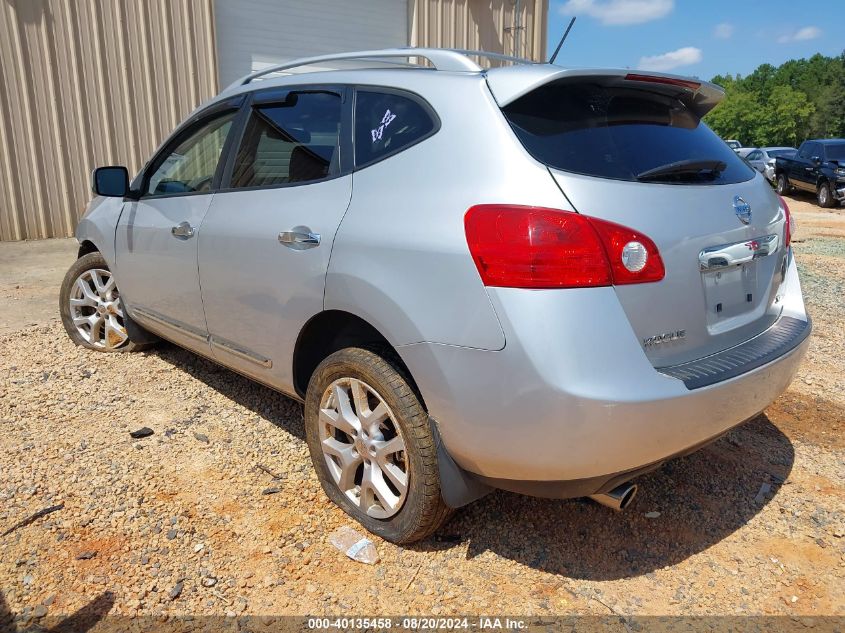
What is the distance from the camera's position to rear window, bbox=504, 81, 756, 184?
2.16m

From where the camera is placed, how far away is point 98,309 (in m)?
4.64

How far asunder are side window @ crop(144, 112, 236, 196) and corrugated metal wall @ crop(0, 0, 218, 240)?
20.3 feet

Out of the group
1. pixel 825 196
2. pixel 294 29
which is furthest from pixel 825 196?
pixel 294 29

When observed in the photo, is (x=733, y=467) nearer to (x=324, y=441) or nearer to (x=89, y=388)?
(x=324, y=441)

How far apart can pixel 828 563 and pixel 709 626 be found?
2.18 feet

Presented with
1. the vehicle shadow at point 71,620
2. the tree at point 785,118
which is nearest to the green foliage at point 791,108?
the tree at point 785,118

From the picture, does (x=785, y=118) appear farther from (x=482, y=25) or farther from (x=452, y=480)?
(x=452, y=480)

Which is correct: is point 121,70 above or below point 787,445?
above

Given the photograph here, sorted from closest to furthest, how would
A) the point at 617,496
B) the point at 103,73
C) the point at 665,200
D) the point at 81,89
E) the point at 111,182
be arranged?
the point at 665,200
the point at 617,496
the point at 111,182
the point at 81,89
the point at 103,73

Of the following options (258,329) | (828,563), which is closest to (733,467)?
(828,563)

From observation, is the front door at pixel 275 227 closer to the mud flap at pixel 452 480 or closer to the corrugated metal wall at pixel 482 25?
the mud flap at pixel 452 480

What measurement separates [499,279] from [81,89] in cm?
903

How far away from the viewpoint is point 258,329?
3012 mm

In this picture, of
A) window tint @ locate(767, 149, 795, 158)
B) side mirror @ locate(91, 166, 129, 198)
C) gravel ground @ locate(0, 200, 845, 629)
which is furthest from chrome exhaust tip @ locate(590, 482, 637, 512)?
window tint @ locate(767, 149, 795, 158)
